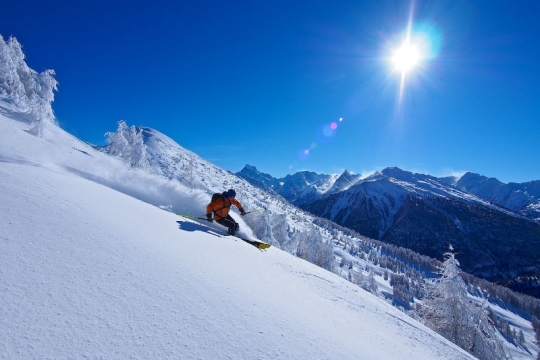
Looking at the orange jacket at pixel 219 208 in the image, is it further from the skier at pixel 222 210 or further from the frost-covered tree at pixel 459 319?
the frost-covered tree at pixel 459 319

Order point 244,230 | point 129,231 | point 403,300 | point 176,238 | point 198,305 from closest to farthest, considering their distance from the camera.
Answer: point 198,305 < point 129,231 < point 176,238 < point 244,230 < point 403,300

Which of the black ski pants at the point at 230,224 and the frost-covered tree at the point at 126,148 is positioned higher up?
the frost-covered tree at the point at 126,148

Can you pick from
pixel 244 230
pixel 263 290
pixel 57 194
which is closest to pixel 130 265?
pixel 263 290

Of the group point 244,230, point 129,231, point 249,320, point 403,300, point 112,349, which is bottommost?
point 403,300

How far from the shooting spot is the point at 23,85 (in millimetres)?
30938

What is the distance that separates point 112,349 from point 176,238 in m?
4.24

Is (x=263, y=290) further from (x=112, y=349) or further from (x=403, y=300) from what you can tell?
(x=403, y=300)

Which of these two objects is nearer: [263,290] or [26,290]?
[26,290]

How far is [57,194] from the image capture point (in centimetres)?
600

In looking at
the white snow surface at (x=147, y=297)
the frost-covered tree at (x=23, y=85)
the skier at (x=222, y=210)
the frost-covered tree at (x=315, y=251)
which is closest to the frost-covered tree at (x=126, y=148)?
the frost-covered tree at (x=23, y=85)

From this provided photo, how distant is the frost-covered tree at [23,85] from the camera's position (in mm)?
24820

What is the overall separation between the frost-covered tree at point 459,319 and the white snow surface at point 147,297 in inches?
723

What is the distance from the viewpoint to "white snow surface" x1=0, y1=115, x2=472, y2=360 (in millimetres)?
2543

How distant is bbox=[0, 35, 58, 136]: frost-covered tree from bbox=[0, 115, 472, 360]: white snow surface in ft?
83.7
